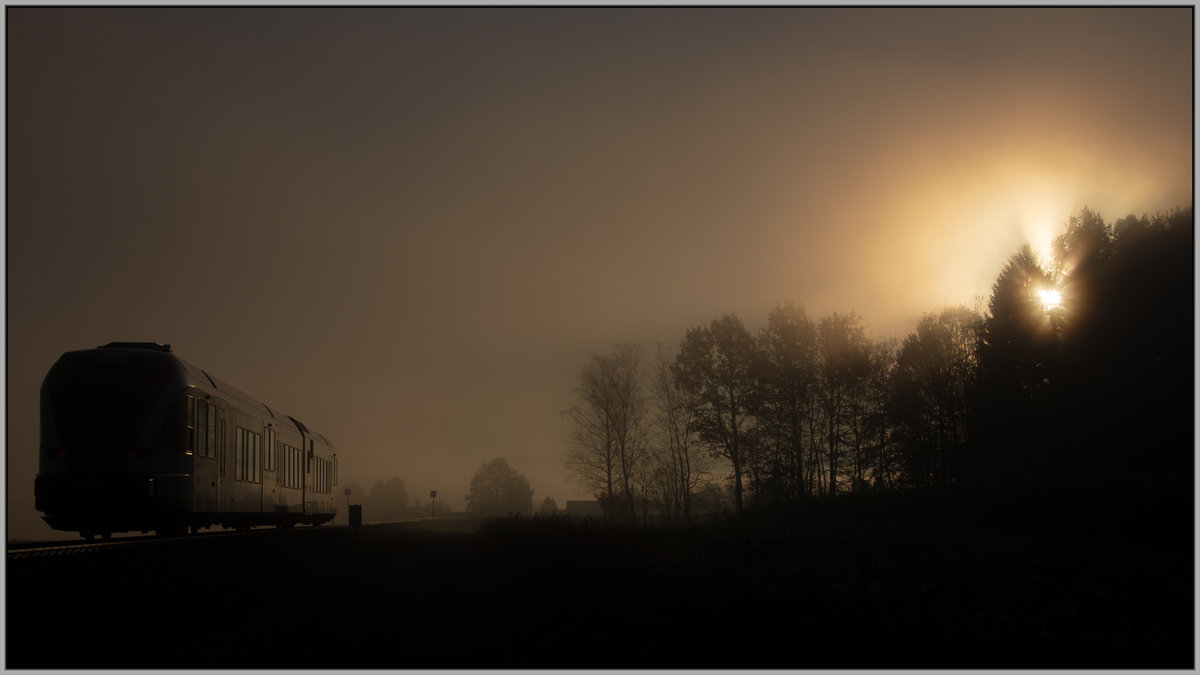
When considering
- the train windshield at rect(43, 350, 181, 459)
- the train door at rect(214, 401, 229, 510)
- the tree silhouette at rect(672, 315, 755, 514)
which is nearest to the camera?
the train windshield at rect(43, 350, 181, 459)

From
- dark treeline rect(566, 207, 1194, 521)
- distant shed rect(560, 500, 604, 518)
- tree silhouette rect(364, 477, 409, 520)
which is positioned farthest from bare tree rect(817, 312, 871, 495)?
tree silhouette rect(364, 477, 409, 520)

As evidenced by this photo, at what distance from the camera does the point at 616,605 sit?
10.8 m

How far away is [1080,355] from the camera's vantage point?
3716 cm

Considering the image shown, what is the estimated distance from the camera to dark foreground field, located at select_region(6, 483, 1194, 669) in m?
8.48

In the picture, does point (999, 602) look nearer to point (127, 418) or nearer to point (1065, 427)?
point (127, 418)

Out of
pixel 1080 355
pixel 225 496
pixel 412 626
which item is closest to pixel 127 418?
pixel 225 496

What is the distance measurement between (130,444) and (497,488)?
4447 inches

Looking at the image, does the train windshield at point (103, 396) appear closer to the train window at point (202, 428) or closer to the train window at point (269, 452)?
the train window at point (202, 428)

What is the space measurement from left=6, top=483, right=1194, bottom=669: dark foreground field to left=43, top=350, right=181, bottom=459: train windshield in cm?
259

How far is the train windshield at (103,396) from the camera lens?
15375 millimetres

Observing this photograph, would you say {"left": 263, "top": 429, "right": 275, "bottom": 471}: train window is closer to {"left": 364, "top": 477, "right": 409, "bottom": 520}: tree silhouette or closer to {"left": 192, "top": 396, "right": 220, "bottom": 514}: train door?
{"left": 192, "top": 396, "right": 220, "bottom": 514}: train door

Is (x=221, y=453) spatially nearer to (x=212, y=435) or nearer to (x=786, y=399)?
(x=212, y=435)

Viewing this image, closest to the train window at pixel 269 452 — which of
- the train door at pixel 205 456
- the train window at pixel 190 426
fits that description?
the train door at pixel 205 456

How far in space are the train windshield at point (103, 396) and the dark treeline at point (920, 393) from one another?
2877cm
